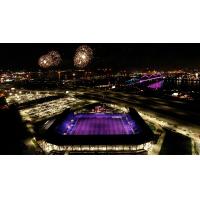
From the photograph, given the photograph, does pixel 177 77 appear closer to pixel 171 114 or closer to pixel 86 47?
pixel 171 114

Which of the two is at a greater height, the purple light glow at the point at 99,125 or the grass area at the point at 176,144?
the purple light glow at the point at 99,125

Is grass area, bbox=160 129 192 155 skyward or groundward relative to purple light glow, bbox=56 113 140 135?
groundward

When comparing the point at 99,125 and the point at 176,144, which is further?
the point at 99,125

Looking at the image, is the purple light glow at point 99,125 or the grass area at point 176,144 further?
the purple light glow at point 99,125

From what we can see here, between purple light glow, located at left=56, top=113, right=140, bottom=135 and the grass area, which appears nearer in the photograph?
the grass area
